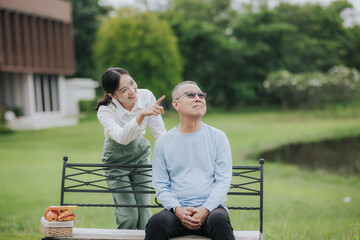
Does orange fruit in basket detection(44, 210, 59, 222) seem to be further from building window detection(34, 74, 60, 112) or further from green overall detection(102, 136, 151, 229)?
building window detection(34, 74, 60, 112)

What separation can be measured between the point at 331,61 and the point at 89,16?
21.9m

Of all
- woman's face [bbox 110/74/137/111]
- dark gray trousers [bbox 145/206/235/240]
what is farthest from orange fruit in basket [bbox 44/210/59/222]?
woman's face [bbox 110/74/137/111]

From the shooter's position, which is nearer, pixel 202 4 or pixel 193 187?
pixel 193 187

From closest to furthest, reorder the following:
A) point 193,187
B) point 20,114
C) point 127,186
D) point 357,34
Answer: point 193,187, point 127,186, point 20,114, point 357,34

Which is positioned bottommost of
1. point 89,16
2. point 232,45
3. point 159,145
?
point 159,145

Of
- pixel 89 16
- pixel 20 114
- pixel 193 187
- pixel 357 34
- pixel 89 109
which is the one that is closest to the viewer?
pixel 193 187

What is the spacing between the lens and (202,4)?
44.4 m

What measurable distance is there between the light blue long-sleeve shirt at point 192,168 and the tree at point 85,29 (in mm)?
33169

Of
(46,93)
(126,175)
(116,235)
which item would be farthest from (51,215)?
(46,93)

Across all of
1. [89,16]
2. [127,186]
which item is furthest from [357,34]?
[127,186]

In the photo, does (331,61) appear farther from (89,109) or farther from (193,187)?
(193,187)

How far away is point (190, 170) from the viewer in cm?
291

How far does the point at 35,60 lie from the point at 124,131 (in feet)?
75.1

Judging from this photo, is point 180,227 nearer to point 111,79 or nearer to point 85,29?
point 111,79
